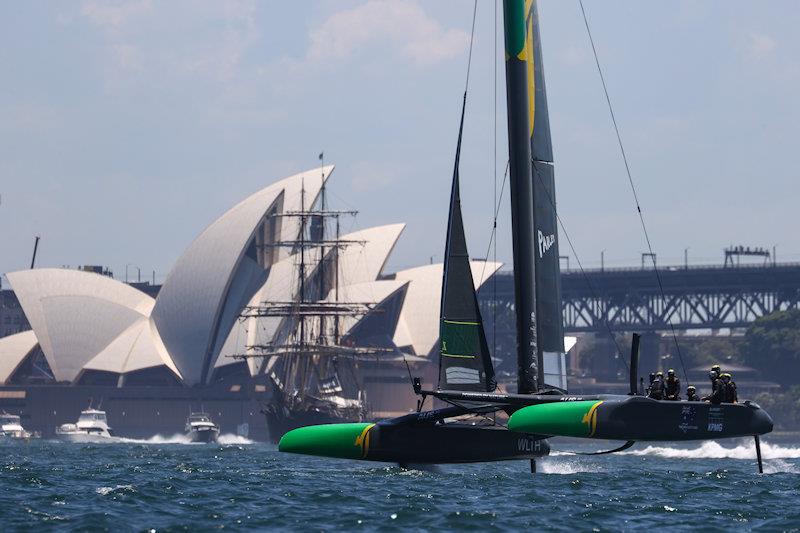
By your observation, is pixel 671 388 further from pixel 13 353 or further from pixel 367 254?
pixel 13 353

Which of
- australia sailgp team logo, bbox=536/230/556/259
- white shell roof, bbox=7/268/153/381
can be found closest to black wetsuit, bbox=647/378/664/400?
australia sailgp team logo, bbox=536/230/556/259

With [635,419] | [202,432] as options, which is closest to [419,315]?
[202,432]

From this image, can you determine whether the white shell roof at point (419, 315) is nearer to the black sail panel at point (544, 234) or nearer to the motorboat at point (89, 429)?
the motorboat at point (89, 429)

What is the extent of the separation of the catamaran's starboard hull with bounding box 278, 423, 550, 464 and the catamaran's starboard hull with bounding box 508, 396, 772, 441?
2.77 metres

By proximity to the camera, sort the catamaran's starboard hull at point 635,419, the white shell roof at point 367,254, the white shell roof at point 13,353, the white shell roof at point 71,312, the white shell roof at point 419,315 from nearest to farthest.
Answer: the catamaran's starboard hull at point 635,419 < the white shell roof at point 367,254 < the white shell roof at point 71,312 < the white shell roof at point 419,315 < the white shell roof at point 13,353

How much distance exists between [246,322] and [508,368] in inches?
1701

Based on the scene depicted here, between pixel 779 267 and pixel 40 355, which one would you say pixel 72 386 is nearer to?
pixel 40 355

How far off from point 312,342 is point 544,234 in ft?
248

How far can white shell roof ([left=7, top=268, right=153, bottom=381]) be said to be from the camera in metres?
118

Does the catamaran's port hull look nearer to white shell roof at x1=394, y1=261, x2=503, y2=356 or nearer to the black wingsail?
the black wingsail

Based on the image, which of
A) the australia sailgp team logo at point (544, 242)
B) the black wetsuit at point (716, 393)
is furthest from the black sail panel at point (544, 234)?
the black wetsuit at point (716, 393)

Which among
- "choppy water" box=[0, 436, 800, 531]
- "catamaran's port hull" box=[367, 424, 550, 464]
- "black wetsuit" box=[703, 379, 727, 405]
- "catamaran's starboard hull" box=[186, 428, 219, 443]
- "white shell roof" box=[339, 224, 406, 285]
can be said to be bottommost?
"choppy water" box=[0, 436, 800, 531]

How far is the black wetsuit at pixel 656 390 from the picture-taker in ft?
86.7

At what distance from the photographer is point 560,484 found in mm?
29469
